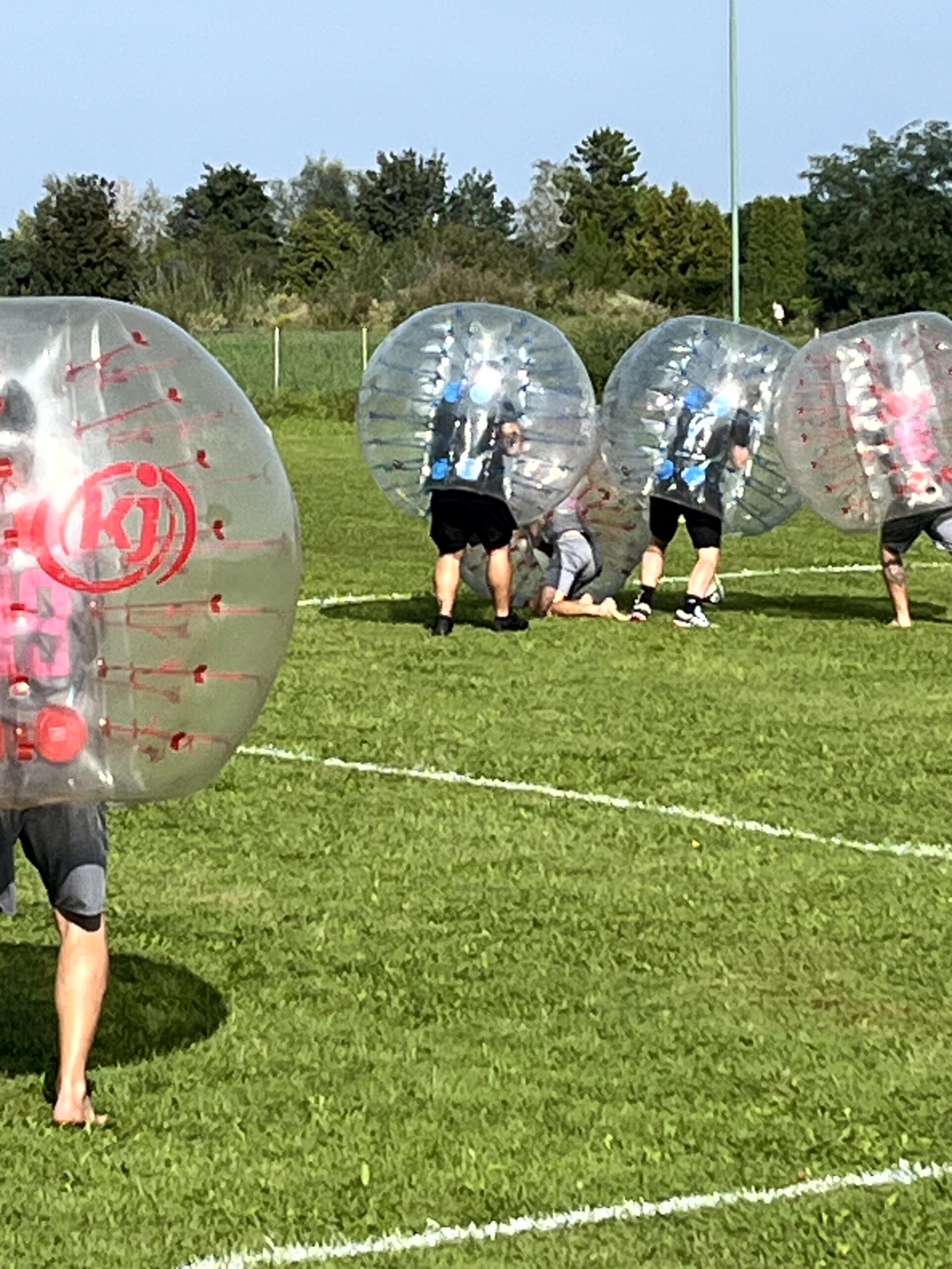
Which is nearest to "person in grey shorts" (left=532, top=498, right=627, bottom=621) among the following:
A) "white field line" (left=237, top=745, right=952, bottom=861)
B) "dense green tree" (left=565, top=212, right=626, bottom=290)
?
"white field line" (left=237, top=745, right=952, bottom=861)

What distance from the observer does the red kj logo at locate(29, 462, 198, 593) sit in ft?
18.6

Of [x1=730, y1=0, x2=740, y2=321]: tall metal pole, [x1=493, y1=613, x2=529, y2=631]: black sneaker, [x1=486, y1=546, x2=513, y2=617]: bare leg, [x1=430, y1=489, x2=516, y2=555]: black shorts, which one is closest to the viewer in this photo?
[x1=430, y1=489, x2=516, y2=555]: black shorts

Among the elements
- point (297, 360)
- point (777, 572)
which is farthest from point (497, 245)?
point (777, 572)

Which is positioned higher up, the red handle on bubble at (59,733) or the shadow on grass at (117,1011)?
the red handle on bubble at (59,733)

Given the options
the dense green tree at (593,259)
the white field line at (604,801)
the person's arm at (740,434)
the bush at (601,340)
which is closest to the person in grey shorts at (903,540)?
the person's arm at (740,434)

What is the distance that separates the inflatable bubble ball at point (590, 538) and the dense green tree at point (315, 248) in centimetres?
7658

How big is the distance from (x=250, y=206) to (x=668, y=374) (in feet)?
350

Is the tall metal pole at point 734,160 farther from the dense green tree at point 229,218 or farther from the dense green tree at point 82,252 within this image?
the dense green tree at point 229,218

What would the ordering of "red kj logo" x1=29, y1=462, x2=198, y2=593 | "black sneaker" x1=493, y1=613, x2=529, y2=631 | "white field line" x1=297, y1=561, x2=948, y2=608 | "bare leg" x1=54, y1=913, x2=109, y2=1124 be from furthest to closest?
"white field line" x1=297, y1=561, x2=948, y2=608 < "black sneaker" x1=493, y1=613, x2=529, y2=631 < "bare leg" x1=54, y1=913, x2=109, y2=1124 < "red kj logo" x1=29, y1=462, x2=198, y2=593

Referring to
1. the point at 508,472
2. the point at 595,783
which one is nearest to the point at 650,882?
the point at 595,783

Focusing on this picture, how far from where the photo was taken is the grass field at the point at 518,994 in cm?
577

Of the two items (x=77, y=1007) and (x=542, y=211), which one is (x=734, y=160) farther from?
(x=542, y=211)

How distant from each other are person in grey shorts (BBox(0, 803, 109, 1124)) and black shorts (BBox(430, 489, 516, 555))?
9145mm

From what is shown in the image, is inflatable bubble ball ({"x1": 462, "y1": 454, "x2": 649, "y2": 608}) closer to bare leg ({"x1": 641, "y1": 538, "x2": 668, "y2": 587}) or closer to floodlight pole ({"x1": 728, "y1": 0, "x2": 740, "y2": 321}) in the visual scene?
bare leg ({"x1": 641, "y1": 538, "x2": 668, "y2": 587})
